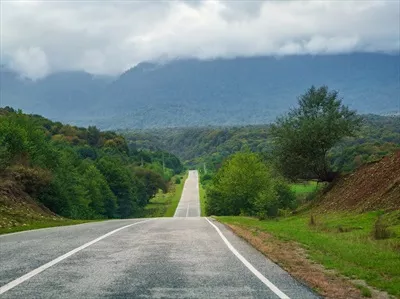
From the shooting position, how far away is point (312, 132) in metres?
42.5

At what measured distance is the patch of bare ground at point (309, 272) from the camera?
364 inches

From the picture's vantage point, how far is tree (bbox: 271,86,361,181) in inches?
1671

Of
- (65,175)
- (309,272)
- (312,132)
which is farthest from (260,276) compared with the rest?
(65,175)

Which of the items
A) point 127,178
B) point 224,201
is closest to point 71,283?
point 224,201

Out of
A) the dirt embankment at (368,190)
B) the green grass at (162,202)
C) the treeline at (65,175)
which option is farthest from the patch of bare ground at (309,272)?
the green grass at (162,202)

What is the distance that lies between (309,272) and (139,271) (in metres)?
3.72

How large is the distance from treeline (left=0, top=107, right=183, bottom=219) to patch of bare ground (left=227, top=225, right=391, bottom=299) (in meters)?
26.3

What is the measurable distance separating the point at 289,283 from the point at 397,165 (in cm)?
2482

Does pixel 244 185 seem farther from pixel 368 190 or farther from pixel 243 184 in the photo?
pixel 368 190

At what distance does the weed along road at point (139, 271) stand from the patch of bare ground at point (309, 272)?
0.98 ft

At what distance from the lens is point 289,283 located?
32.4ft

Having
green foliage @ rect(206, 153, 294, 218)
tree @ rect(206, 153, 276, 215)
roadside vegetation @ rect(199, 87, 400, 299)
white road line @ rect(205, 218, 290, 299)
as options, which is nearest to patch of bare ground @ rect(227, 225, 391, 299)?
roadside vegetation @ rect(199, 87, 400, 299)

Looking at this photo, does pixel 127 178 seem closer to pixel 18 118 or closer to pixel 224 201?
pixel 224 201

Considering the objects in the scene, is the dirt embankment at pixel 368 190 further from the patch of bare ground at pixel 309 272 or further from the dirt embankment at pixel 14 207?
the dirt embankment at pixel 14 207
